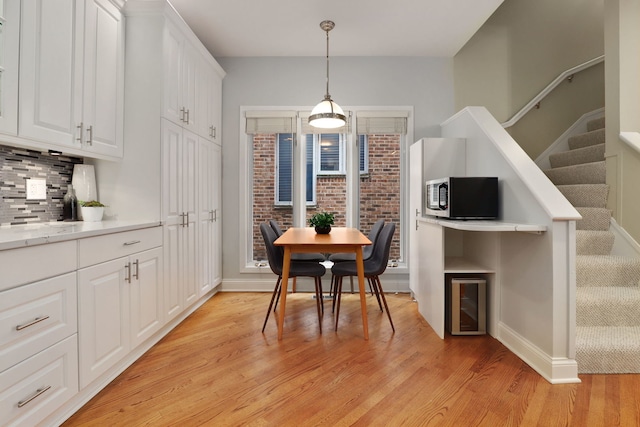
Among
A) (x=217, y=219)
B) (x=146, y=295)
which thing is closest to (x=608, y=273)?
(x=146, y=295)

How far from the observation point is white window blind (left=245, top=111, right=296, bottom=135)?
12.8 ft

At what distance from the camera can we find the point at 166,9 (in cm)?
246

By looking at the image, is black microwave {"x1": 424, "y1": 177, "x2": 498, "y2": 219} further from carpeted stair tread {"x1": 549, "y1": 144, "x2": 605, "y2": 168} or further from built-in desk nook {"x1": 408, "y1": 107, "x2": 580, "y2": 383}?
carpeted stair tread {"x1": 549, "y1": 144, "x2": 605, "y2": 168}

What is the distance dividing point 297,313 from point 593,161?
3264 mm

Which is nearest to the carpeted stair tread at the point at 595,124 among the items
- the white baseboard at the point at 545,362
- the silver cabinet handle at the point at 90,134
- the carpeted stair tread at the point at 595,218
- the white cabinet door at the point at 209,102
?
the carpeted stair tread at the point at 595,218

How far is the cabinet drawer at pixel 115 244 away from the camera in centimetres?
166

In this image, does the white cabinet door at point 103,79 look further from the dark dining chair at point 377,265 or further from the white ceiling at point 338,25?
the dark dining chair at point 377,265

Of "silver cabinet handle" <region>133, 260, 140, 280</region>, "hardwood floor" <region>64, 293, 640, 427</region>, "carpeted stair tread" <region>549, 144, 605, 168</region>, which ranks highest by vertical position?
"carpeted stair tread" <region>549, 144, 605, 168</region>

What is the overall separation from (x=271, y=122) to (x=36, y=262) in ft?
9.57

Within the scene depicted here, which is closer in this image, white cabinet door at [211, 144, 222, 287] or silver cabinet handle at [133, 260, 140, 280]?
silver cabinet handle at [133, 260, 140, 280]

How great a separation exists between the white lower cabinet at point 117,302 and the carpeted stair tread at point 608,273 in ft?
10.0

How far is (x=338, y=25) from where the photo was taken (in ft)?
10.6

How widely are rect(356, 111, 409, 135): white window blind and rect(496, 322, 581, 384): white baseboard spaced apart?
246 cm

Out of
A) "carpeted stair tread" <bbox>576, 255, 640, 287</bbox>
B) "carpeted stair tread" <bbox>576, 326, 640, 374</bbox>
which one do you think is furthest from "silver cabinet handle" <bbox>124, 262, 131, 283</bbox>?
"carpeted stair tread" <bbox>576, 255, 640, 287</bbox>
